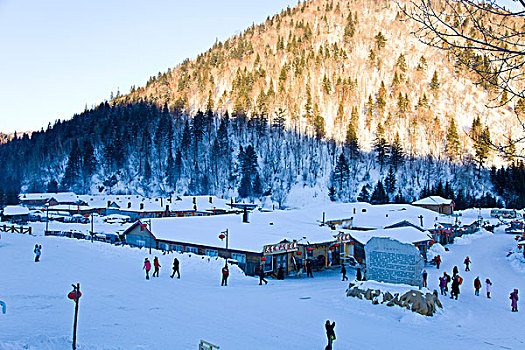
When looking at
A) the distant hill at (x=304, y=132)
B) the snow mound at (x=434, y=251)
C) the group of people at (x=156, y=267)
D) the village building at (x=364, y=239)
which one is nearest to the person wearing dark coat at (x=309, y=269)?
the village building at (x=364, y=239)

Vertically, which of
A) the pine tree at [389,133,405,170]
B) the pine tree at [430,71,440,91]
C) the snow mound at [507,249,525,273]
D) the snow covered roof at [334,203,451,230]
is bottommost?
the snow mound at [507,249,525,273]

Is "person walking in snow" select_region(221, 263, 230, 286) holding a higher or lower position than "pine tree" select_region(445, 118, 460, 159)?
lower

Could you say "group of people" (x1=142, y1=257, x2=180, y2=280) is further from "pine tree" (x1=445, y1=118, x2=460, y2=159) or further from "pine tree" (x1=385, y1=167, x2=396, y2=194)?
"pine tree" (x1=445, y1=118, x2=460, y2=159)

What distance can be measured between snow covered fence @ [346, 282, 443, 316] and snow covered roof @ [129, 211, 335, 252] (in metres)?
9.37

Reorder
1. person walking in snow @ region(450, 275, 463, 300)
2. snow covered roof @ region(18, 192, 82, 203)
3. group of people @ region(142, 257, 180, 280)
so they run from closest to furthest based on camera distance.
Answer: person walking in snow @ region(450, 275, 463, 300)
group of people @ region(142, 257, 180, 280)
snow covered roof @ region(18, 192, 82, 203)

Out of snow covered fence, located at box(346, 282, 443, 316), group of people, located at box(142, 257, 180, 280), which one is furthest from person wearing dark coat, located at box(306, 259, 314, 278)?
group of people, located at box(142, 257, 180, 280)

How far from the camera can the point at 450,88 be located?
378ft

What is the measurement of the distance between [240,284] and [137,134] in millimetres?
109249

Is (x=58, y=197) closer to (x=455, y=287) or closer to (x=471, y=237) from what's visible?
(x=471, y=237)

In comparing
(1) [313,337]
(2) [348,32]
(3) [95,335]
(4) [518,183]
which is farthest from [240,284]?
(2) [348,32]

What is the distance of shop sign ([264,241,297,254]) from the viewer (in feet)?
90.1

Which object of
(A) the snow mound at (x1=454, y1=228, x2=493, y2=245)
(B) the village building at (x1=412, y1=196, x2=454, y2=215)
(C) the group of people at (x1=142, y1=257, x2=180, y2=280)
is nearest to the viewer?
(C) the group of people at (x1=142, y1=257, x2=180, y2=280)

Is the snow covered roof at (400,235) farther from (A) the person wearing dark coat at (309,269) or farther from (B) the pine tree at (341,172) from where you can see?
(B) the pine tree at (341,172)

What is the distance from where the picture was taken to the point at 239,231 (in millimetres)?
31938
